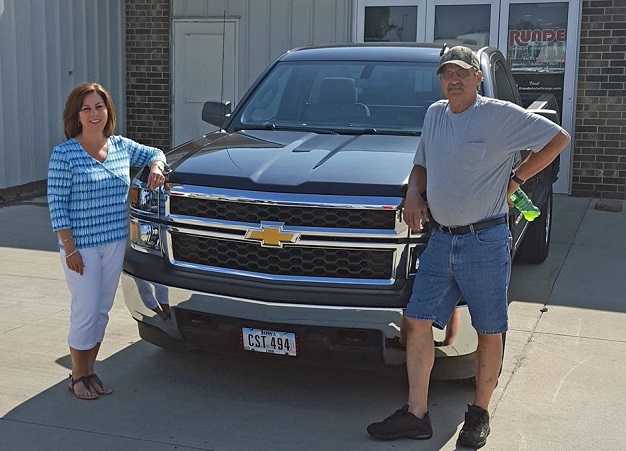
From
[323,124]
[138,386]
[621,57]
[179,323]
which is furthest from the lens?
[621,57]

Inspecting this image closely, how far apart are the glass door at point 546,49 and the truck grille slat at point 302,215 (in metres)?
7.57

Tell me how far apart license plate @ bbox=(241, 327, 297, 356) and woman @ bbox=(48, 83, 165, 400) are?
0.82 meters

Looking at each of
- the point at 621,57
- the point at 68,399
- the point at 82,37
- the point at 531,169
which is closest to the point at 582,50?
the point at 621,57

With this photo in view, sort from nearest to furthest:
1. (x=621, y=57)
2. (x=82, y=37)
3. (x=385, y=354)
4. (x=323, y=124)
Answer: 1. (x=385, y=354)
2. (x=323, y=124)
3. (x=621, y=57)
4. (x=82, y=37)

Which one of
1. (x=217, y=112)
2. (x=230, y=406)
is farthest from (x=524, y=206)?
(x=217, y=112)

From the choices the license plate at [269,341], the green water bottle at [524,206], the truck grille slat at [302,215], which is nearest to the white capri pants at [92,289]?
the truck grille slat at [302,215]

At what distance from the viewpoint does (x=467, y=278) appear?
12.8ft

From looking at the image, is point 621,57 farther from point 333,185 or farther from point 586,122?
point 333,185

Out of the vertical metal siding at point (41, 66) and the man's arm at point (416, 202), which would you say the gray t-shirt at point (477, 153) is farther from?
the vertical metal siding at point (41, 66)

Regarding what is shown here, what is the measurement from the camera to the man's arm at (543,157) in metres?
3.83

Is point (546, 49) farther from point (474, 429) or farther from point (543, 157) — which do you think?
point (474, 429)

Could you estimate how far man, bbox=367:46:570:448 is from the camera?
3799 millimetres

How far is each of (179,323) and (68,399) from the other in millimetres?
755

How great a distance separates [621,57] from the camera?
11016 mm
